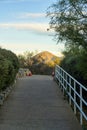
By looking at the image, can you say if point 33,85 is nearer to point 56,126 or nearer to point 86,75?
point 86,75

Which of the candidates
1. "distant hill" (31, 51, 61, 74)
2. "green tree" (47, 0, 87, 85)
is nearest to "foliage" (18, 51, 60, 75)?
"distant hill" (31, 51, 61, 74)

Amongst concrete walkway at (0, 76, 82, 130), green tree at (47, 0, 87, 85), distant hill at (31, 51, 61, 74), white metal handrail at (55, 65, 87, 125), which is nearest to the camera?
white metal handrail at (55, 65, 87, 125)

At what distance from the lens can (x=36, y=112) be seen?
1548 cm

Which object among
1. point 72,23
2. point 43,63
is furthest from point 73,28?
point 43,63

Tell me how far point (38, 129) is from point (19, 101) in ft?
16.9

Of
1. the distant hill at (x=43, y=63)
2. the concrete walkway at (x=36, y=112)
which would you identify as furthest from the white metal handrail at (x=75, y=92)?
the distant hill at (x=43, y=63)

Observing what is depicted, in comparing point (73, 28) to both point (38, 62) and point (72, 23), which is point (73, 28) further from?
point (38, 62)

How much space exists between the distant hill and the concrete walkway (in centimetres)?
2439

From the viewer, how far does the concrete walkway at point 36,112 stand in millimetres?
13289

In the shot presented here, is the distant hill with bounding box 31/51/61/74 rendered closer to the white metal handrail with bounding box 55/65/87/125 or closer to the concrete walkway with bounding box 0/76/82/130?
the concrete walkway with bounding box 0/76/82/130

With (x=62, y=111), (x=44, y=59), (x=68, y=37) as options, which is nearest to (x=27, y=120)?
(x=62, y=111)

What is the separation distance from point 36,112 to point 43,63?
31.8m

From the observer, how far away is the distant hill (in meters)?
46.1

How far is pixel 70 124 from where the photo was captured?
13.6 m
